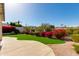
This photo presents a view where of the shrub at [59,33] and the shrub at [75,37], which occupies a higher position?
the shrub at [59,33]

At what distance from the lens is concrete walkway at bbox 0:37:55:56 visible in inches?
151

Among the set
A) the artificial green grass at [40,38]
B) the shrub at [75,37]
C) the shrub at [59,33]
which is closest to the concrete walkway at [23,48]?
the artificial green grass at [40,38]

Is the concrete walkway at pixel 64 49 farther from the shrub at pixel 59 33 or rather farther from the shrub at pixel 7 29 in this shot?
the shrub at pixel 7 29

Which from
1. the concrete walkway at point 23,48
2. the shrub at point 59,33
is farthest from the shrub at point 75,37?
the concrete walkway at point 23,48

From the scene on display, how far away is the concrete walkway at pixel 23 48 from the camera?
385 centimetres

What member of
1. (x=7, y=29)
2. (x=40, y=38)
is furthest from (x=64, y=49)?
(x=7, y=29)

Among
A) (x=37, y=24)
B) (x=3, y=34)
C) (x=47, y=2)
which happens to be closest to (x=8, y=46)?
(x=3, y=34)

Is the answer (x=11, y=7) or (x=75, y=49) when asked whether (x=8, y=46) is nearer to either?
(x=11, y=7)

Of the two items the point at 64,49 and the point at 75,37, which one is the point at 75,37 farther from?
the point at 64,49

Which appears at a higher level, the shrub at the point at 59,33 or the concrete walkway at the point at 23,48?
the shrub at the point at 59,33

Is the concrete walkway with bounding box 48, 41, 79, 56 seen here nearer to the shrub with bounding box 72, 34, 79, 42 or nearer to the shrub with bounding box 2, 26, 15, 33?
the shrub with bounding box 72, 34, 79, 42

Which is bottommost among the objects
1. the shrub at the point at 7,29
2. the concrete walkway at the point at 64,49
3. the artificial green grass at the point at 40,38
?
the concrete walkway at the point at 64,49

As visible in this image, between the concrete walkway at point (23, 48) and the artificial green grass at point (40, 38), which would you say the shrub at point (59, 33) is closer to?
the artificial green grass at point (40, 38)

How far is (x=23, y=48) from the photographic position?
12.7ft
